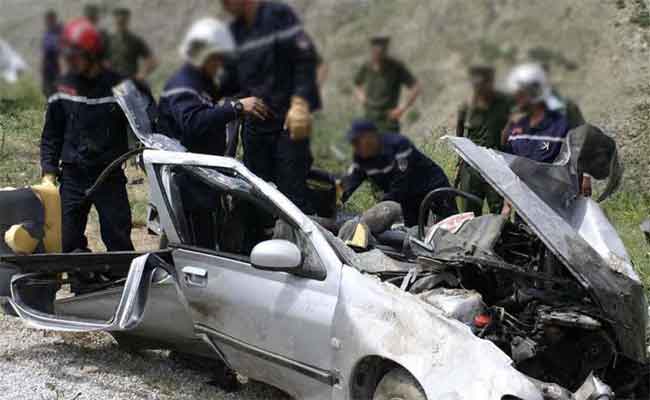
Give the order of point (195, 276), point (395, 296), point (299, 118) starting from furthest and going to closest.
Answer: point (195, 276)
point (299, 118)
point (395, 296)

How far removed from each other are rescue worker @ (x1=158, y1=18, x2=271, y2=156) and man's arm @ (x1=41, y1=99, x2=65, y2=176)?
0.95m

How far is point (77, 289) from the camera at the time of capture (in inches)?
208

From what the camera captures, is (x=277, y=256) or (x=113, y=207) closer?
(x=277, y=256)

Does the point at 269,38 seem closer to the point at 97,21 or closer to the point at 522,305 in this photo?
the point at 97,21

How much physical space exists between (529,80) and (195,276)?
2.01 m

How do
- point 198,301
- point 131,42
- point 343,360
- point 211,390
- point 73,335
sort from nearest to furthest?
1. point 131,42
2. point 343,360
3. point 198,301
4. point 211,390
5. point 73,335

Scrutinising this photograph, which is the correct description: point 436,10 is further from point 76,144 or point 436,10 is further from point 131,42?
point 76,144

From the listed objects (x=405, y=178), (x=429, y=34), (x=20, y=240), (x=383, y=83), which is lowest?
(x=20, y=240)

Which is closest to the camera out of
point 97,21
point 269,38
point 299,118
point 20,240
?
point 97,21

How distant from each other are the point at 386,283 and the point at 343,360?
0.41m

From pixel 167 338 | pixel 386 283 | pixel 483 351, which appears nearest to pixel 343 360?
pixel 386 283

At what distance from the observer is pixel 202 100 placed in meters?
4.74

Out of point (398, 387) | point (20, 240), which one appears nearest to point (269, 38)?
point (398, 387)

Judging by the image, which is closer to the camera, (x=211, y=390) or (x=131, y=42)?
(x=131, y=42)
